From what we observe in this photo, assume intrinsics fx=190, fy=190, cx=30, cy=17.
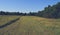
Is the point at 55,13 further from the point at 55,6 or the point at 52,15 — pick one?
the point at 55,6

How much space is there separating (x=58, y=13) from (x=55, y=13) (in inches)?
102

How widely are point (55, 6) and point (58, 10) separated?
8891 mm

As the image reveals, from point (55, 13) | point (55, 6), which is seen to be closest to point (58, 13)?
point (55, 13)

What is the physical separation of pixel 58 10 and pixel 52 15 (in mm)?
3812

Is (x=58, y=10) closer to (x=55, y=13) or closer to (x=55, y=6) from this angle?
(x=55, y=13)

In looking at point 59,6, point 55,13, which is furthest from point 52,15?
point 59,6

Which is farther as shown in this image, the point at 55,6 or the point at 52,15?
the point at 55,6

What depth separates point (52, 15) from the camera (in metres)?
88.9

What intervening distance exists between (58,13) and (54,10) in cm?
542

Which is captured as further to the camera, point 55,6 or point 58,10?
point 55,6

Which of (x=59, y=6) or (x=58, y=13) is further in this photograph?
(x=59, y=6)

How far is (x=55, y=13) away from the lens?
89.2 m

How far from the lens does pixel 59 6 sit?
93375 millimetres

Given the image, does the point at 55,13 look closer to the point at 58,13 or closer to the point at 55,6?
the point at 58,13
